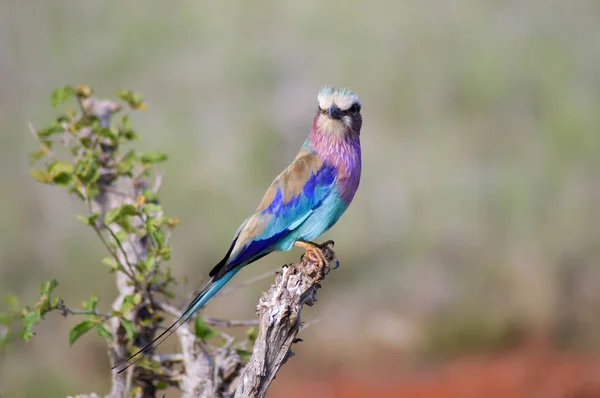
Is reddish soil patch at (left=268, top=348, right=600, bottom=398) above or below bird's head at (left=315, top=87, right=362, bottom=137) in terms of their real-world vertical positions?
above

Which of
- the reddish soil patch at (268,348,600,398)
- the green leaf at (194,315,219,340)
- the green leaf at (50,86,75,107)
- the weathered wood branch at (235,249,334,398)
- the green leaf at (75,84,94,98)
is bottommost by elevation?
the weathered wood branch at (235,249,334,398)

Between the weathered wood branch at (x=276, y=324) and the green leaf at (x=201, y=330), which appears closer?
the weathered wood branch at (x=276, y=324)

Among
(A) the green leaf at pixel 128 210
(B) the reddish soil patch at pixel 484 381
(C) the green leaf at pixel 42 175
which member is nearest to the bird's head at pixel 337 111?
(A) the green leaf at pixel 128 210

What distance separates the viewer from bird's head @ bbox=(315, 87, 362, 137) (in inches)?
96.8

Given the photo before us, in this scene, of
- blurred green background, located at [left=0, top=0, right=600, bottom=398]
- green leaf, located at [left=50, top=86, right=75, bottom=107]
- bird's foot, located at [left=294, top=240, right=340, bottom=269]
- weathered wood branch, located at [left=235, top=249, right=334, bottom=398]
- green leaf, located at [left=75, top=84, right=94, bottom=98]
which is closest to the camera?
weathered wood branch, located at [left=235, top=249, right=334, bottom=398]

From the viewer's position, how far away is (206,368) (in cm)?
253

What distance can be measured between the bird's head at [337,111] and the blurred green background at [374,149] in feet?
10.2

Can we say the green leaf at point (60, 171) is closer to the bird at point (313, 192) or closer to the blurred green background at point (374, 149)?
the bird at point (313, 192)

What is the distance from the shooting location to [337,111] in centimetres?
246

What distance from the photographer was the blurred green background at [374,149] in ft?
18.1

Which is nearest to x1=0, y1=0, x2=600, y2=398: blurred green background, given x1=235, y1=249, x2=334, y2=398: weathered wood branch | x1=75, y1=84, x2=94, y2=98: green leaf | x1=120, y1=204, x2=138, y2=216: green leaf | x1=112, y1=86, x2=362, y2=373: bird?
x1=75, y1=84, x2=94, y2=98: green leaf

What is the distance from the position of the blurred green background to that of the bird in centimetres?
306

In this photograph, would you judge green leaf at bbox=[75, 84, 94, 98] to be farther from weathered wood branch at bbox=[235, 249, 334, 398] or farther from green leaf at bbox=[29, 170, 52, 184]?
weathered wood branch at bbox=[235, 249, 334, 398]

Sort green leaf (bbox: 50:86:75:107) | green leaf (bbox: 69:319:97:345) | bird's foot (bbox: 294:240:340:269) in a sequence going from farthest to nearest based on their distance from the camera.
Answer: green leaf (bbox: 50:86:75:107), green leaf (bbox: 69:319:97:345), bird's foot (bbox: 294:240:340:269)
